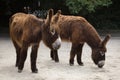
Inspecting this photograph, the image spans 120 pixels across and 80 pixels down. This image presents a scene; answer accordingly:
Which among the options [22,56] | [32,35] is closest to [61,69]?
[22,56]

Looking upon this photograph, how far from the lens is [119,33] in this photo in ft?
62.1

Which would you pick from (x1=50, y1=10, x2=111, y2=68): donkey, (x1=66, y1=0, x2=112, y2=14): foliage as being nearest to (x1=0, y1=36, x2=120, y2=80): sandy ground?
(x1=50, y1=10, x2=111, y2=68): donkey

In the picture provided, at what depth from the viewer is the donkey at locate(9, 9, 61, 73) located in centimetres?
833

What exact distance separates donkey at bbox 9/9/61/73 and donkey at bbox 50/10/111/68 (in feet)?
2.93

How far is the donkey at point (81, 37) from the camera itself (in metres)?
9.70

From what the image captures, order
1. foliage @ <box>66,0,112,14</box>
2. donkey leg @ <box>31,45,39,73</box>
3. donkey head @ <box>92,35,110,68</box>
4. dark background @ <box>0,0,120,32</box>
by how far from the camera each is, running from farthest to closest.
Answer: dark background @ <box>0,0,120,32</box> < foliage @ <box>66,0,112,14</box> < donkey head @ <box>92,35,110,68</box> < donkey leg @ <box>31,45,39,73</box>

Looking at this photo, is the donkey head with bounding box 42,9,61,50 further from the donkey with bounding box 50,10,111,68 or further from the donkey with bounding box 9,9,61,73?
the donkey with bounding box 50,10,111,68

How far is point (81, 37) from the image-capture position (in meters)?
10.0

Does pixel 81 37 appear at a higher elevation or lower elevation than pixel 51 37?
lower

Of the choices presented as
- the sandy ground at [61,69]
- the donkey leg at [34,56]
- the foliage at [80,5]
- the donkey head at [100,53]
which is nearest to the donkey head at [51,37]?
the donkey leg at [34,56]

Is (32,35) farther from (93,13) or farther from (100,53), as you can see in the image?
(93,13)

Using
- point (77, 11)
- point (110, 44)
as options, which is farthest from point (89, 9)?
point (110, 44)

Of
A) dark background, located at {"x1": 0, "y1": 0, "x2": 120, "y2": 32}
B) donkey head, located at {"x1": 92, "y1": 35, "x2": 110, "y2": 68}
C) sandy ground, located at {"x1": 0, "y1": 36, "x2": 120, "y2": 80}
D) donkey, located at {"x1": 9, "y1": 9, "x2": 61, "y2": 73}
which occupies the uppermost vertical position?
donkey, located at {"x1": 9, "y1": 9, "x2": 61, "y2": 73}

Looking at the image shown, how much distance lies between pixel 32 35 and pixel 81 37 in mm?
1900
